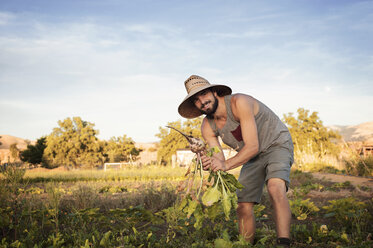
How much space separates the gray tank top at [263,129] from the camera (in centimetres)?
316

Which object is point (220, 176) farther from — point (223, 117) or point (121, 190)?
point (121, 190)

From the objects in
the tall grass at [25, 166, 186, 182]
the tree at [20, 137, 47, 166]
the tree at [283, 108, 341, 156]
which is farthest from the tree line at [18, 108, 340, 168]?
the tall grass at [25, 166, 186, 182]

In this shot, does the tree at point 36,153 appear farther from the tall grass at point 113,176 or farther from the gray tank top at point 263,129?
the gray tank top at point 263,129

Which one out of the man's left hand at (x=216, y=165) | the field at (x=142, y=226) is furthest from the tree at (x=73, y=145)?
the man's left hand at (x=216, y=165)

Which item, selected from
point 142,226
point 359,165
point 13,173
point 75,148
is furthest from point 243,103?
point 75,148

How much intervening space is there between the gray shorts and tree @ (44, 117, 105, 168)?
96.0 ft

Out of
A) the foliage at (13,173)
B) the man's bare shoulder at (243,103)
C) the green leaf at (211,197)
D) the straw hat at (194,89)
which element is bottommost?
the green leaf at (211,197)

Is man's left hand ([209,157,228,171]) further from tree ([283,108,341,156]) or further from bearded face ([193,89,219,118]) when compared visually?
tree ([283,108,341,156])

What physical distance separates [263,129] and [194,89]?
2.90ft

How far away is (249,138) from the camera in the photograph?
2820 millimetres

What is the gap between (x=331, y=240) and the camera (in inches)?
131

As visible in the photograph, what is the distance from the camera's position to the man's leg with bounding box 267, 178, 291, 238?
2723 millimetres

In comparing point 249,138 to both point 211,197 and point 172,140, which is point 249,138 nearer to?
point 211,197

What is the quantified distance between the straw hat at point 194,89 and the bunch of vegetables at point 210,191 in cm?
58
